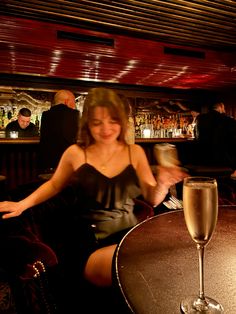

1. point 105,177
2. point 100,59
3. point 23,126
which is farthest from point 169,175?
point 23,126

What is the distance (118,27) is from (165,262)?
15.4 ft

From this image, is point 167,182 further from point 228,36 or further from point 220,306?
point 228,36

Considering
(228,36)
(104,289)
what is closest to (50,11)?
(228,36)

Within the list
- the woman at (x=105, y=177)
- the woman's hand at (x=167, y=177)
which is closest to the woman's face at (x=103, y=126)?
the woman at (x=105, y=177)

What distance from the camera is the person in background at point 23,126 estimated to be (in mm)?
5754

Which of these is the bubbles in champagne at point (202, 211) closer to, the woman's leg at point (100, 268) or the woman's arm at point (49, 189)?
the woman's leg at point (100, 268)

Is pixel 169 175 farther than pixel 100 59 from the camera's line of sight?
No

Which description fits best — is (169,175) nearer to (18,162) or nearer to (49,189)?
(49,189)

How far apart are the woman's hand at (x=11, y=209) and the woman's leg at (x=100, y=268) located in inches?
15.9

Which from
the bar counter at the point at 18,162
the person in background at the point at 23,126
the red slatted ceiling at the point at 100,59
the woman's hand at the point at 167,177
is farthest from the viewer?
the person in background at the point at 23,126

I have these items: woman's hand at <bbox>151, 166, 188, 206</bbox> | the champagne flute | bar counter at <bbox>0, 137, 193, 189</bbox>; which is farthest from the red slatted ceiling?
the champagne flute

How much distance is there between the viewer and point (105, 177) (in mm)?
1651

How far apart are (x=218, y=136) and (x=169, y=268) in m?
4.11

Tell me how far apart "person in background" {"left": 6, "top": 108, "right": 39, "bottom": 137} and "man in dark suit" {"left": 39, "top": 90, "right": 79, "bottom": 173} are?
2366mm
